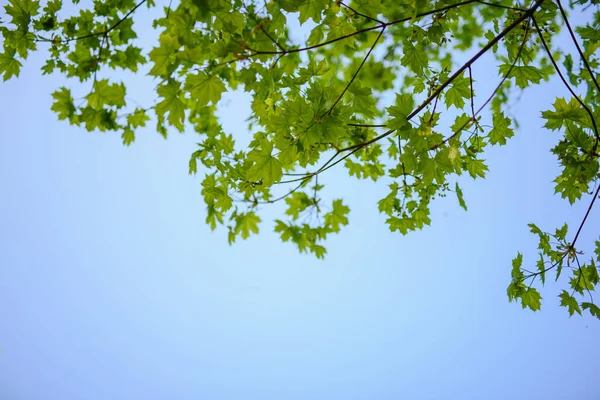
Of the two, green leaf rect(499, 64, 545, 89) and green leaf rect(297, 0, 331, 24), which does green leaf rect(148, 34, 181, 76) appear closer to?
green leaf rect(297, 0, 331, 24)

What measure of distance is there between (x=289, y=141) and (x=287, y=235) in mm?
1149

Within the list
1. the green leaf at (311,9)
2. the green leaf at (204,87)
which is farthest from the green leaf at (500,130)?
the green leaf at (204,87)

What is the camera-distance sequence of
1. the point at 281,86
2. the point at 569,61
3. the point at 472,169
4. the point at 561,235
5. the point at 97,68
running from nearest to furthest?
the point at 281,86 → the point at 561,235 → the point at 472,169 → the point at 97,68 → the point at 569,61

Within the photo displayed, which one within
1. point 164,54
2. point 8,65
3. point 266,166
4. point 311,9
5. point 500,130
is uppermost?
point 8,65

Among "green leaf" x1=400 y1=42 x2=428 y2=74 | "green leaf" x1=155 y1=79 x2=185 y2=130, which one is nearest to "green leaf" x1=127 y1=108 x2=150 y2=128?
"green leaf" x1=155 y1=79 x2=185 y2=130

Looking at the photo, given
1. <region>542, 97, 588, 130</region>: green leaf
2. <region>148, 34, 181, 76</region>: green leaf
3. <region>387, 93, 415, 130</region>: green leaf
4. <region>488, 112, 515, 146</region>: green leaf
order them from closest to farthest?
<region>148, 34, 181, 76</region>: green leaf < <region>387, 93, 415, 130</region>: green leaf < <region>542, 97, 588, 130</region>: green leaf < <region>488, 112, 515, 146</region>: green leaf

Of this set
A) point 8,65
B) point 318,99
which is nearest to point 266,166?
point 318,99

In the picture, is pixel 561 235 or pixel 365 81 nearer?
pixel 561 235

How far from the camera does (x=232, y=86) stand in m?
2.95

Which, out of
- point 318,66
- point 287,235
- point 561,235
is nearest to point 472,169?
point 561,235

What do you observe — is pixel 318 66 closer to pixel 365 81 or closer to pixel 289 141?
pixel 289 141

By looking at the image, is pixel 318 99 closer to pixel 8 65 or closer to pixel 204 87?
pixel 204 87

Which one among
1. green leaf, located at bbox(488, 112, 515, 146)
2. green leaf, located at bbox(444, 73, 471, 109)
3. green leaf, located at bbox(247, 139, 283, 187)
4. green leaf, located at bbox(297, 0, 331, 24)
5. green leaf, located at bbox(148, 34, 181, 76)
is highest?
green leaf, located at bbox(297, 0, 331, 24)

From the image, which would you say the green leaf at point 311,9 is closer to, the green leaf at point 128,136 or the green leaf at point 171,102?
the green leaf at point 171,102
